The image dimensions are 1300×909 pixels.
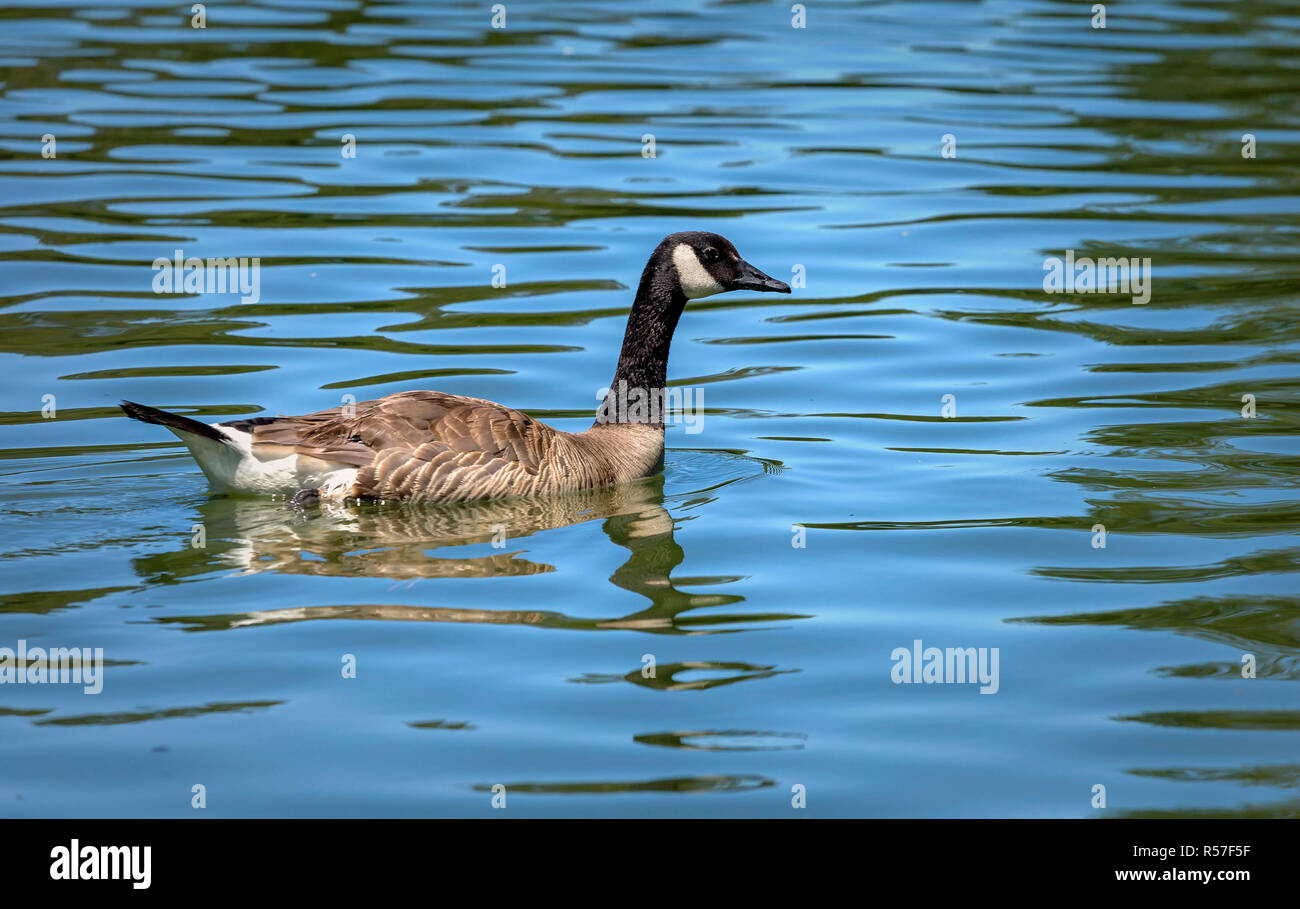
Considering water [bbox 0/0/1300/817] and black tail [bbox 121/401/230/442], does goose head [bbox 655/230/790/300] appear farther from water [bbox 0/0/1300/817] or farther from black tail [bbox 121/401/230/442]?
black tail [bbox 121/401/230/442]

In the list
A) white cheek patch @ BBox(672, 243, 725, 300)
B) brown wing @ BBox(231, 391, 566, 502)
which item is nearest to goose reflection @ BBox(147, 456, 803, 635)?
brown wing @ BBox(231, 391, 566, 502)

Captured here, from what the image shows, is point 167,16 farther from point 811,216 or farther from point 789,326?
point 789,326

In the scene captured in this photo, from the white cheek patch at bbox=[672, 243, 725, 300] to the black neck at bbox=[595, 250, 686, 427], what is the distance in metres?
0.06

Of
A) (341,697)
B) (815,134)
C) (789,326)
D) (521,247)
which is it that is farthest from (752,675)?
(815,134)

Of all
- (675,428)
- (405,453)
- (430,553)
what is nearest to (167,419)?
(405,453)

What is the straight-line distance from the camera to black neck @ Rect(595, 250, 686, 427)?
12203 millimetres

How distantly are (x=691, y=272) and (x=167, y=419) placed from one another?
4183 mm

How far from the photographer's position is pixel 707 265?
12141 millimetres

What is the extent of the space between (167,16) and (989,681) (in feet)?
83.4

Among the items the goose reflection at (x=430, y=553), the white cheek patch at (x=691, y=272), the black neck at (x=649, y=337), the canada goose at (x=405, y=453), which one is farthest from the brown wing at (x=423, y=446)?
the white cheek patch at (x=691, y=272)

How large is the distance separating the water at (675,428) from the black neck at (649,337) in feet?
2.10

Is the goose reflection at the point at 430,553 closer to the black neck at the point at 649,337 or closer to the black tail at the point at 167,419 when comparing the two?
the black tail at the point at 167,419

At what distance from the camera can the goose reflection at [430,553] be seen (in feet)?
29.7

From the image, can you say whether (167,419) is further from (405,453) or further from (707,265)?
(707,265)
